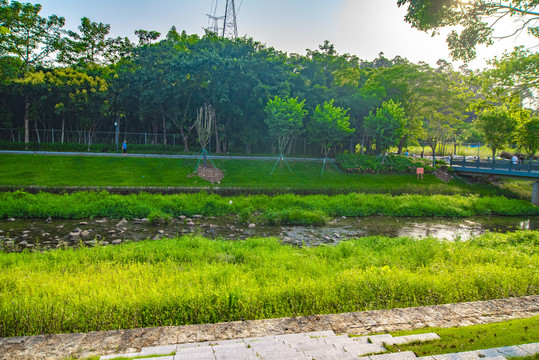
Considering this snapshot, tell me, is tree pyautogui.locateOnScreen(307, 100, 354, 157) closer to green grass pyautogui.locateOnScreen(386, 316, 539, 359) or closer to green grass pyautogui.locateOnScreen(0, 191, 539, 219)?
green grass pyautogui.locateOnScreen(0, 191, 539, 219)

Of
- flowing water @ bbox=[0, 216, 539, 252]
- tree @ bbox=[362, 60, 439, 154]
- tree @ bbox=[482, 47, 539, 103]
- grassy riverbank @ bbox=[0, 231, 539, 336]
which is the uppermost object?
tree @ bbox=[362, 60, 439, 154]

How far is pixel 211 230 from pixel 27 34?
33.1 m

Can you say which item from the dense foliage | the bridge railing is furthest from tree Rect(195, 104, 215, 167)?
the bridge railing

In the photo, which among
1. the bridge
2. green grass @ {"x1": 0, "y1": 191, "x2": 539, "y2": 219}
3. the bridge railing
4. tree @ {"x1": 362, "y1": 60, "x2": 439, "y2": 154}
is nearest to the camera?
green grass @ {"x1": 0, "y1": 191, "x2": 539, "y2": 219}

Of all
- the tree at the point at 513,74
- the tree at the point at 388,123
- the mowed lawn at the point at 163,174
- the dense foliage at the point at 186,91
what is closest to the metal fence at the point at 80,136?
the dense foliage at the point at 186,91

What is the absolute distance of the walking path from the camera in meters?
4.11

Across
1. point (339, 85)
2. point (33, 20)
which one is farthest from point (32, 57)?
point (339, 85)

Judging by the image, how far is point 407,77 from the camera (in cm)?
4066

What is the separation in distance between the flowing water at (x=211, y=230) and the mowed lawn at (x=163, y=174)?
784cm

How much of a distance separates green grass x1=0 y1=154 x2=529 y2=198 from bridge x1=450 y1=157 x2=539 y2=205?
174 centimetres

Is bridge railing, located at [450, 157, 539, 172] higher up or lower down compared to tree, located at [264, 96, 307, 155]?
lower down

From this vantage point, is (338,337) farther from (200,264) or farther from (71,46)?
(71,46)

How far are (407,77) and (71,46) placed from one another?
40357 mm

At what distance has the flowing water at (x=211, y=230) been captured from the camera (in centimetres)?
1380
